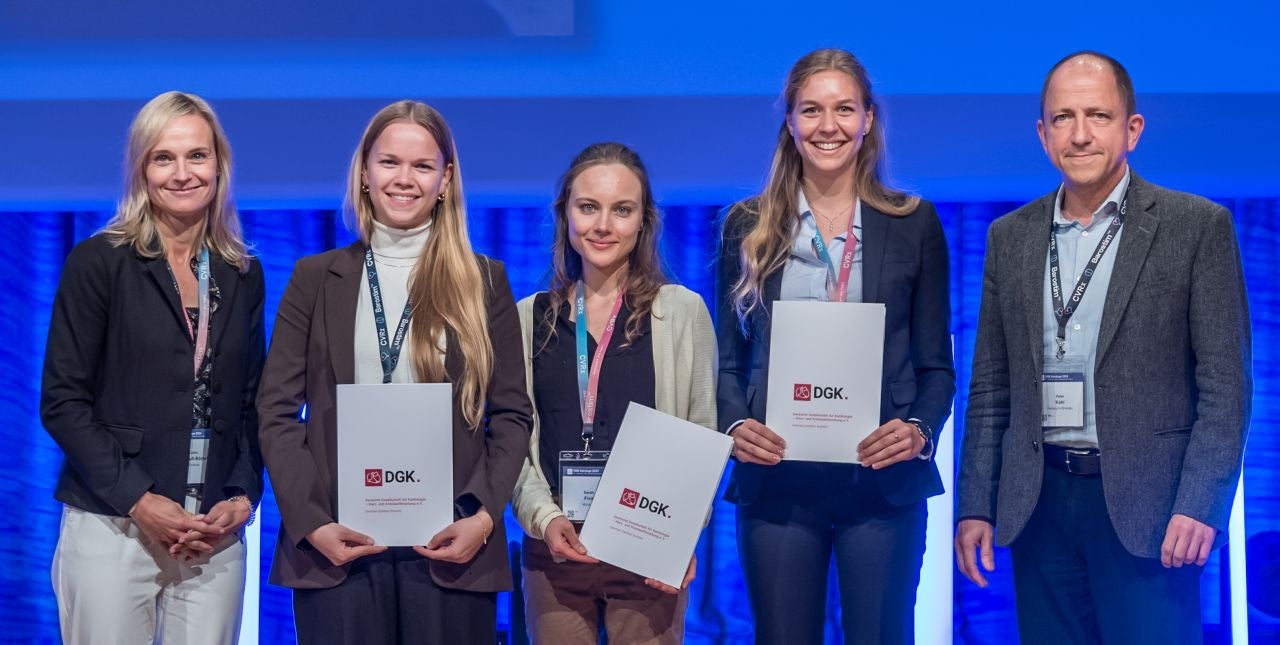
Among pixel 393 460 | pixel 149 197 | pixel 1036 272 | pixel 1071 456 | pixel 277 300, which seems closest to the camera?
pixel 393 460

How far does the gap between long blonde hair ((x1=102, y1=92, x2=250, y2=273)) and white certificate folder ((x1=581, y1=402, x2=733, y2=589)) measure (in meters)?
1.02

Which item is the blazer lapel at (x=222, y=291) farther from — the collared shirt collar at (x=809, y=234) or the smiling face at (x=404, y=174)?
the collared shirt collar at (x=809, y=234)

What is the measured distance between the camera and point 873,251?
267cm

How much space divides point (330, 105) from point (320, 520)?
84.8 inches

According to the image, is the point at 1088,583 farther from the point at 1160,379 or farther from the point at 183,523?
the point at 183,523

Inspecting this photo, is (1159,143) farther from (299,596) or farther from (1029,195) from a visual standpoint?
(299,596)

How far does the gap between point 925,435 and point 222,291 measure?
1.62 metres

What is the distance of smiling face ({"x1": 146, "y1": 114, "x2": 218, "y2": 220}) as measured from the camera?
2.70 m

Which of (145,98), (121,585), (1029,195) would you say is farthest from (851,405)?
(145,98)

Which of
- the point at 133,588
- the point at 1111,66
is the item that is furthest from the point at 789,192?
the point at 133,588

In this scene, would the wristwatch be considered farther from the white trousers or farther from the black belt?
the white trousers

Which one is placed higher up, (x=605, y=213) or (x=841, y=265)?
(x=605, y=213)

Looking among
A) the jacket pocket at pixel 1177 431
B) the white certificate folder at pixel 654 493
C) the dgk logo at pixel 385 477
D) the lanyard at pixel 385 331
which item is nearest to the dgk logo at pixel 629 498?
the white certificate folder at pixel 654 493

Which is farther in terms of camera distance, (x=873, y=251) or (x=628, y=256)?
(x=628, y=256)
